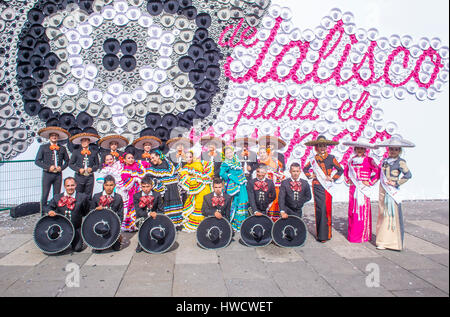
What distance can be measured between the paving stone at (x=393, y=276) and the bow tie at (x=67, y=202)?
4.51 m

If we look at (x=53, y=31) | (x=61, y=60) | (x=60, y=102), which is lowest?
(x=60, y=102)

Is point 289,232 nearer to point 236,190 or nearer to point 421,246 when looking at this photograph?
point 236,190

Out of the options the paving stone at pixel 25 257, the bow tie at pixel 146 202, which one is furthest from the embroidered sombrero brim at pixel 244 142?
the paving stone at pixel 25 257

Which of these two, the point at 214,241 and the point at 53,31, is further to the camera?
the point at 53,31

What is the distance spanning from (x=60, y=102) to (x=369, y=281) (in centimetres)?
787

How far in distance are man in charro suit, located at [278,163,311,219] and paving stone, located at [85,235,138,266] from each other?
8.61 feet

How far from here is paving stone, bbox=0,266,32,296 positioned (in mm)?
3812

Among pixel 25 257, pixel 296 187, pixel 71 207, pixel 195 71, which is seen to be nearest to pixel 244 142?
pixel 296 187

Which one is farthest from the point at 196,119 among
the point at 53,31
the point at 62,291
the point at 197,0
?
the point at 62,291

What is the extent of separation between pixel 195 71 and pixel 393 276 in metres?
6.27

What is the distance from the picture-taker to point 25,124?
7867mm

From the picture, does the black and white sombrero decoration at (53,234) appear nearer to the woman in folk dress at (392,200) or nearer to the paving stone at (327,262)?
the paving stone at (327,262)
